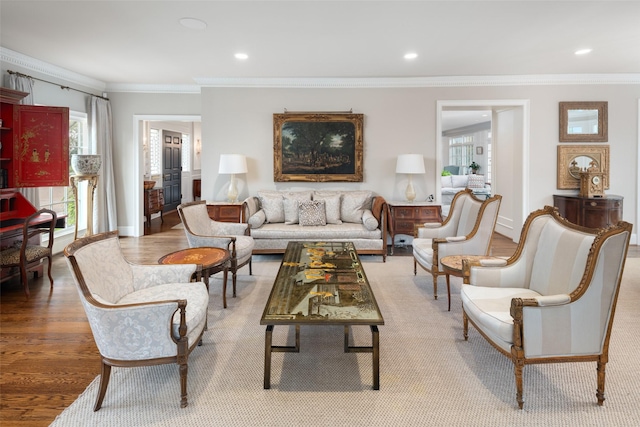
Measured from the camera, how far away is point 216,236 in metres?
4.12

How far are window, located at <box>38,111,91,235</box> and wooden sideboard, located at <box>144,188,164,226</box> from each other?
5.20 feet

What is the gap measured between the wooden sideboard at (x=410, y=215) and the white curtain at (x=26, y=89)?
15.5 feet

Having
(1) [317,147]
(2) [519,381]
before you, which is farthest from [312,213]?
(2) [519,381]

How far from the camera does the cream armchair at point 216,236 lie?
3969mm

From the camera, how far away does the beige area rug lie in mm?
2082

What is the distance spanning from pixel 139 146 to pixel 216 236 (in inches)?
159

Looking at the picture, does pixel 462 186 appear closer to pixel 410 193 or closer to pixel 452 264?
pixel 410 193

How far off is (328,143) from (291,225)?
4.86 feet

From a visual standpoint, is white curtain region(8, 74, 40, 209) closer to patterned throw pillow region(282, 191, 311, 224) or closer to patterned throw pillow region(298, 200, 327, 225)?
patterned throw pillow region(282, 191, 311, 224)

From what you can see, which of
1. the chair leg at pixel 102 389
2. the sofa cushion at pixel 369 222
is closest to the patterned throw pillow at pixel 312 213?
the sofa cushion at pixel 369 222

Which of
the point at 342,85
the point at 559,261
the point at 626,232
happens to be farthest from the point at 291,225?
the point at 626,232

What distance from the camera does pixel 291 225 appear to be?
19.2 ft

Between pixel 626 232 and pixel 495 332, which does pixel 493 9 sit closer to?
pixel 626 232

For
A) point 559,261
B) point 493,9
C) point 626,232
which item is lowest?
point 559,261
